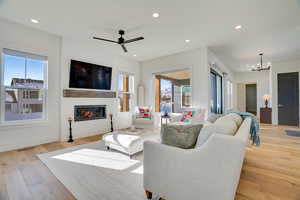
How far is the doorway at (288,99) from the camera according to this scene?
6.01 metres

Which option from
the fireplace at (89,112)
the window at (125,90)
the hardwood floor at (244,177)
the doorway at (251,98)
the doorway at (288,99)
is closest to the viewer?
the hardwood floor at (244,177)

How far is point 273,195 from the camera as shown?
1.74 metres

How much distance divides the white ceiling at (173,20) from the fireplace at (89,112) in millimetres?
2013

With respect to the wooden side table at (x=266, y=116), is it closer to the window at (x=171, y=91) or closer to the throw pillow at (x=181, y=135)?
the window at (x=171, y=91)

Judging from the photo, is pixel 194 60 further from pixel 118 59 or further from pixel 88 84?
pixel 88 84

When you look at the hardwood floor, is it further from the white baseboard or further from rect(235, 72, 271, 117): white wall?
rect(235, 72, 271, 117): white wall

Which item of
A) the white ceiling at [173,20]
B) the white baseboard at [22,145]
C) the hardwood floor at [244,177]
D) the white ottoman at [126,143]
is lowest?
the hardwood floor at [244,177]

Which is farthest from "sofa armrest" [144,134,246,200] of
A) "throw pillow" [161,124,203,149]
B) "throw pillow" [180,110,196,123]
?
"throw pillow" [180,110,196,123]

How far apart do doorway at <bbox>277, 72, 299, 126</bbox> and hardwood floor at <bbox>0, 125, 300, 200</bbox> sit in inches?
155

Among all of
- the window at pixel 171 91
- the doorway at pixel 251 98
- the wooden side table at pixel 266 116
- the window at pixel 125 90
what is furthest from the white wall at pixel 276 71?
the window at pixel 125 90

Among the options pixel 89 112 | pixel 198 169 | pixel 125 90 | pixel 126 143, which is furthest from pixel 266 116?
pixel 89 112

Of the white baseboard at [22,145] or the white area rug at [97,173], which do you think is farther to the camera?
the white baseboard at [22,145]

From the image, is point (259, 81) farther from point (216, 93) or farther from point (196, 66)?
point (196, 66)

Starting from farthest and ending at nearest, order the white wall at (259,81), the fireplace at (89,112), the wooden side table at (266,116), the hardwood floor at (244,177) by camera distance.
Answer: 1. the white wall at (259,81)
2. the wooden side table at (266,116)
3. the fireplace at (89,112)
4. the hardwood floor at (244,177)
